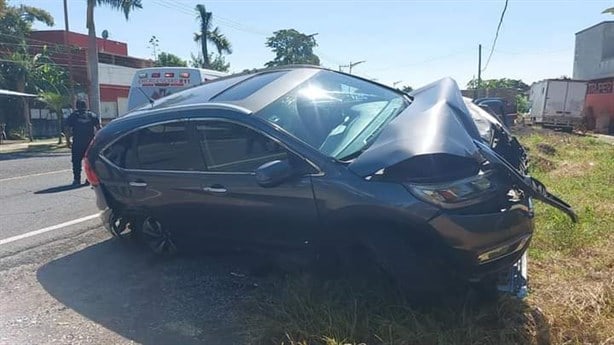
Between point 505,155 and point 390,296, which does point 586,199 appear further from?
point 390,296

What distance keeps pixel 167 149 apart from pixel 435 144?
2.31 m

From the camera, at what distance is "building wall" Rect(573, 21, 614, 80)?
33469 millimetres

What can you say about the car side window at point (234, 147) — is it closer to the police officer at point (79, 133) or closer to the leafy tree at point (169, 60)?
the police officer at point (79, 133)

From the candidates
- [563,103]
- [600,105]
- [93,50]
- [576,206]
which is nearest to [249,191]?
[576,206]

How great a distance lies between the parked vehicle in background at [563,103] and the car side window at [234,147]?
27.2 meters

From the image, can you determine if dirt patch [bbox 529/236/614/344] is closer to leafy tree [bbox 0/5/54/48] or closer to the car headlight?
the car headlight

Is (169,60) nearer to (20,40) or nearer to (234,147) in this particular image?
(20,40)

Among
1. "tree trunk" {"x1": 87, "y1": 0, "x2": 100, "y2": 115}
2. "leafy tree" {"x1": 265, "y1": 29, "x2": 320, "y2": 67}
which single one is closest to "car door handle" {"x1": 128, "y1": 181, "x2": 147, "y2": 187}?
"tree trunk" {"x1": 87, "y1": 0, "x2": 100, "y2": 115}

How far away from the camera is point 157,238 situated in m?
4.50

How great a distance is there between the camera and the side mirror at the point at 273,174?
3.14 meters

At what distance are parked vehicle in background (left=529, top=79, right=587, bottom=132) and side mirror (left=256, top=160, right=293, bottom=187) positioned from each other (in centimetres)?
2739

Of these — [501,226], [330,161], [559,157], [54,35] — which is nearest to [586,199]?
[501,226]

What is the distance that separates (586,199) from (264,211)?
4904 millimetres

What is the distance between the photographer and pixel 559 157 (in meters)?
11.5
